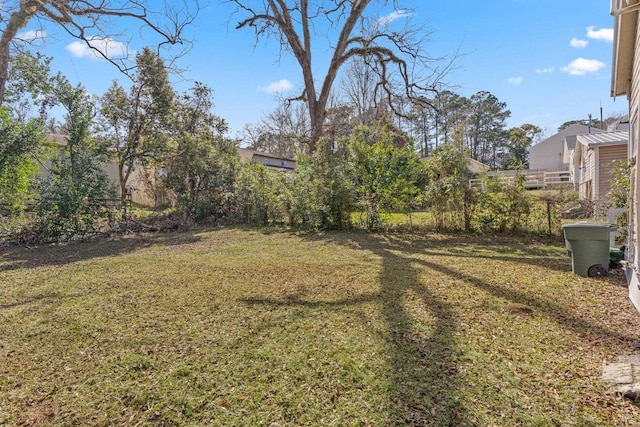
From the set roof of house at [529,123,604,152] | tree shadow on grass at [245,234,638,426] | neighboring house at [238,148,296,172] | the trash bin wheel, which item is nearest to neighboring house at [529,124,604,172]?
roof of house at [529,123,604,152]

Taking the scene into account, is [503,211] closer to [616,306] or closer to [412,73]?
[616,306]

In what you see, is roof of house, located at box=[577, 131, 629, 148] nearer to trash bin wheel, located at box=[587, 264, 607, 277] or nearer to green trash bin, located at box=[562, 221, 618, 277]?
green trash bin, located at box=[562, 221, 618, 277]

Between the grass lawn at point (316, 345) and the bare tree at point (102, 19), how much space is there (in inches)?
190

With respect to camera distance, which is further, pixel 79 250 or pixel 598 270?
pixel 79 250

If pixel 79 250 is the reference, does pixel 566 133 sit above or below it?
above

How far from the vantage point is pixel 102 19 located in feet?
23.6

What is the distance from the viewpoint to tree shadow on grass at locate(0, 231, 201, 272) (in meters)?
6.77

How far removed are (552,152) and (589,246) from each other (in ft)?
120

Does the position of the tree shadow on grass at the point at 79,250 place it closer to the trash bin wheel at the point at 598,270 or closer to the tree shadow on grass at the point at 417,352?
the tree shadow on grass at the point at 417,352

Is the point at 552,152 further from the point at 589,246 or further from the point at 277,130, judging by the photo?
the point at 589,246

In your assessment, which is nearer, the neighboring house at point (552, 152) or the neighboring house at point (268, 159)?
the neighboring house at point (268, 159)

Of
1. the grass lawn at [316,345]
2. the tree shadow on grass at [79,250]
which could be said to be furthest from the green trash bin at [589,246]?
the tree shadow on grass at [79,250]

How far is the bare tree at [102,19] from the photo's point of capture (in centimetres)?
700

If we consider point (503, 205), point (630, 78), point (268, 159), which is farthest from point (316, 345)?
point (268, 159)
